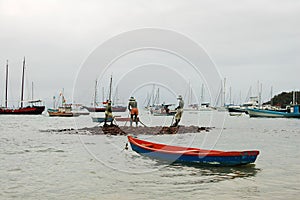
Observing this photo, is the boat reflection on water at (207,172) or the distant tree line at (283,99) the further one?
the distant tree line at (283,99)

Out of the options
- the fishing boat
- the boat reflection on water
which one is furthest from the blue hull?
the boat reflection on water

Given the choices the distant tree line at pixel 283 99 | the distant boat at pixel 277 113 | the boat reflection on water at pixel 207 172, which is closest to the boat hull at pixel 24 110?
the distant boat at pixel 277 113

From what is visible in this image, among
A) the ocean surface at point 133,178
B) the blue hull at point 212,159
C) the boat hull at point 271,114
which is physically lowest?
the ocean surface at point 133,178

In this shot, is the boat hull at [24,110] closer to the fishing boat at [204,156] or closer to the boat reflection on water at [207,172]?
the fishing boat at [204,156]

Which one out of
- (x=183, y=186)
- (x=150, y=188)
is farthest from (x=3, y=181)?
(x=183, y=186)

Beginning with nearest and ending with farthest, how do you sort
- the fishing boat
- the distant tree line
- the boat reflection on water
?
the boat reflection on water → the fishing boat → the distant tree line

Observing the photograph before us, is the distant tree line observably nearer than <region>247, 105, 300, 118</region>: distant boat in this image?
No

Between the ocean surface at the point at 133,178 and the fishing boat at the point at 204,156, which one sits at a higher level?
the fishing boat at the point at 204,156

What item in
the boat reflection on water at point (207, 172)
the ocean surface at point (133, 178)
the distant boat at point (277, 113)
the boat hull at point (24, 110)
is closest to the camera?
the ocean surface at point (133, 178)

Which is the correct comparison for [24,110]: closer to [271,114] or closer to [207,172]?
[271,114]

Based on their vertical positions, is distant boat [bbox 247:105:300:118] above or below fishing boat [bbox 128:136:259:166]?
above

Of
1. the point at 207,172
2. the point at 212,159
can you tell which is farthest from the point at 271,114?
the point at 207,172

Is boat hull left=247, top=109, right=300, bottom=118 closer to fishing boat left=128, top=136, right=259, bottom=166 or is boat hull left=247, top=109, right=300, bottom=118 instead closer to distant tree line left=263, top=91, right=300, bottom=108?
fishing boat left=128, top=136, right=259, bottom=166

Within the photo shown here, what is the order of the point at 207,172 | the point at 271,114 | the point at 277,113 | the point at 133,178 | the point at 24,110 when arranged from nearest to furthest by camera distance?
the point at 133,178 < the point at 207,172 < the point at 277,113 < the point at 271,114 < the point at 24,110
